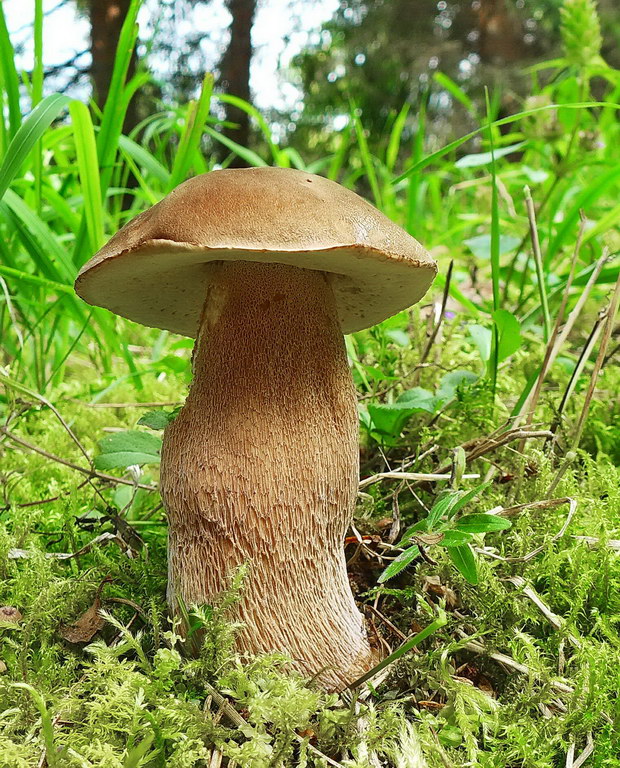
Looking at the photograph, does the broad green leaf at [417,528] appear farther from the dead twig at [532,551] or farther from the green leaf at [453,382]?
the green leaf at [453,382]

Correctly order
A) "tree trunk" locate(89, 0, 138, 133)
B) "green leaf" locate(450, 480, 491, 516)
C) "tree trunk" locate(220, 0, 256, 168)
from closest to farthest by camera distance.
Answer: "green leaf" locate(450, 480, 491, 516), "tree trunk" locate(89, 0, 138, 133), "tree trunk" locate(220, 0, 256, 168)

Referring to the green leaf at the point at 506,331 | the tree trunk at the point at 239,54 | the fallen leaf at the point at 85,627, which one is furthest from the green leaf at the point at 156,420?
the tree trunk at the point at 239,54

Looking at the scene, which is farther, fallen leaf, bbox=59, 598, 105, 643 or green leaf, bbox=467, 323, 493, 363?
green leaf, bbox=467, 323, 493, 363

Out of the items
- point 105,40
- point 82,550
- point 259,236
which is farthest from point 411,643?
point 105,40

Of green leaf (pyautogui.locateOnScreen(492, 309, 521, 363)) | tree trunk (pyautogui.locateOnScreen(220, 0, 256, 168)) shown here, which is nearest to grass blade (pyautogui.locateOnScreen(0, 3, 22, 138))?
green leaf (pyautogui.locateOnScreen(492, 309, 521, 363))

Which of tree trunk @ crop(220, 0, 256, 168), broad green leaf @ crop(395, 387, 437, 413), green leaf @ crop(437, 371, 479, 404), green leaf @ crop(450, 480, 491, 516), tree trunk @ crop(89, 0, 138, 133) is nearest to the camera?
green leaf @ crop(450, 480, 491, 516)

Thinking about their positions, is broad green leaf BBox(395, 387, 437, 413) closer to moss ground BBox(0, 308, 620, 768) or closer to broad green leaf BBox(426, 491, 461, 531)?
moss ground BBox(0, 308, 620, 768)

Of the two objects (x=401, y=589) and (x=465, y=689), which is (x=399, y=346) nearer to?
(x=401, y=589)
